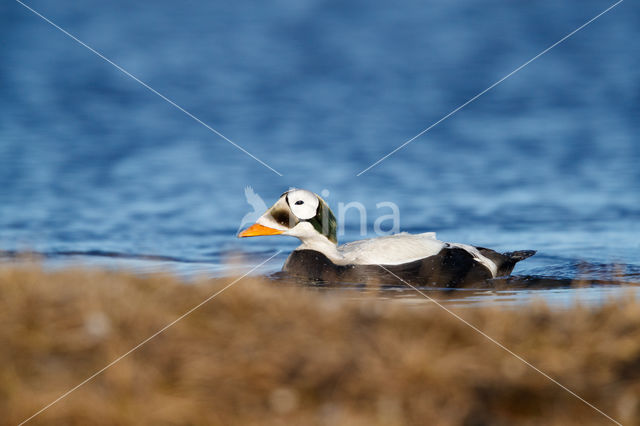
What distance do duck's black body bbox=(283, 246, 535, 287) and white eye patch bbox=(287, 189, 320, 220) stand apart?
1.62ft

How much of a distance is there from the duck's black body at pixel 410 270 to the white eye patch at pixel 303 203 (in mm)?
493

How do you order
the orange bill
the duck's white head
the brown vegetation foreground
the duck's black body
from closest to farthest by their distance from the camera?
the brown vegetation foreground
the duck's black body
the orange bill
the duck's white head

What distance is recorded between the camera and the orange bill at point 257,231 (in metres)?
6.99

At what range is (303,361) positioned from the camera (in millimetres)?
3080

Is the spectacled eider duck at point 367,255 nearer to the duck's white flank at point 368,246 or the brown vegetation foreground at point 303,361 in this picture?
the duck's white flank at point 368,246

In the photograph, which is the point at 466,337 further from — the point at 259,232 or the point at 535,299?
the point at 259,232

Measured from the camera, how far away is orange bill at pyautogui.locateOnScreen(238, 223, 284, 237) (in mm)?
6992

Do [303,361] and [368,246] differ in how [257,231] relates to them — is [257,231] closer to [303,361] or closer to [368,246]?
[368,246]

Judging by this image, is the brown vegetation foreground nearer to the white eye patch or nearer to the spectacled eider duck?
the spectacled eider duck

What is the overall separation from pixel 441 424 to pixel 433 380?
327 mm

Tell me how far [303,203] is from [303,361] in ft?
14.1

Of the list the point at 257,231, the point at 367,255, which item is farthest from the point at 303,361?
the point at 257,231

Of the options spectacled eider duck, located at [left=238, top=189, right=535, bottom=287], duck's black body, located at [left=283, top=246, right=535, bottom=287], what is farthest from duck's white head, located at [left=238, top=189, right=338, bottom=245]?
duck's black body, located at [left=283, top=246, right=535, bottom=287]

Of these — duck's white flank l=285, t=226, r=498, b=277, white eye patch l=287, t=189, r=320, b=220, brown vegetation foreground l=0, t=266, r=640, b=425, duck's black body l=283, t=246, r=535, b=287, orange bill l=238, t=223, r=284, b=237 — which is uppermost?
white eye patch l=287, t=189, r=320, b=220
